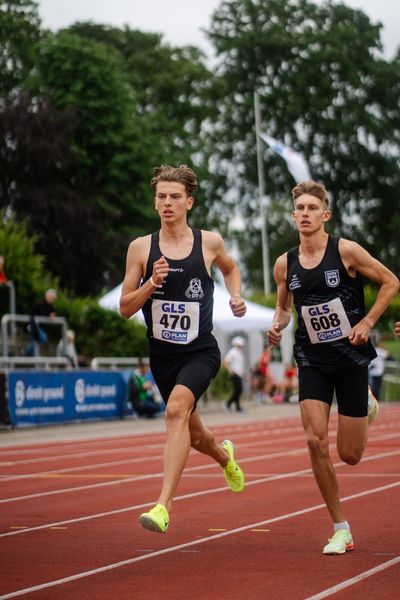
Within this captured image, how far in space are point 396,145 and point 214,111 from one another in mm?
8822

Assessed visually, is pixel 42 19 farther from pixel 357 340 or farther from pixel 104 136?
pixel 357 340

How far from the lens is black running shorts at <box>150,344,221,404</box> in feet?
27.7

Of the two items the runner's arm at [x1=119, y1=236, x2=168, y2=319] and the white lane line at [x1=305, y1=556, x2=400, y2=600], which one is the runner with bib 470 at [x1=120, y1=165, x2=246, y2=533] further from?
the white lane line at [x1=305, y1=556, x2=400, y2=600]

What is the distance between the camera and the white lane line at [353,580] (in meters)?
6.32

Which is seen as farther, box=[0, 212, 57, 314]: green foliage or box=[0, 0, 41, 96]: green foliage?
box=[0, 0, 41, 96]: green foliage

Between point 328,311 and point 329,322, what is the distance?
0.22ft

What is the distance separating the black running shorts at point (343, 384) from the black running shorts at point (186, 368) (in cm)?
66

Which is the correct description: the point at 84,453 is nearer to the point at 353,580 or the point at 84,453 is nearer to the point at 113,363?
the point at 113,363

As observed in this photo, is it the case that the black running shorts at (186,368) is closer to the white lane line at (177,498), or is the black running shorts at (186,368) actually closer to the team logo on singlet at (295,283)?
the team logo on singlet at (295,283)

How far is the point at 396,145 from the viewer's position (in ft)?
215

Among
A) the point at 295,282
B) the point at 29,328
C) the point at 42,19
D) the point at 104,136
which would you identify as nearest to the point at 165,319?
the point at 295,282

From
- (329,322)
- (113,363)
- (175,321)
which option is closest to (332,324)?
(329,322)

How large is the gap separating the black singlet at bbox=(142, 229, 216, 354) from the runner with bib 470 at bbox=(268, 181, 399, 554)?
598 millimetres

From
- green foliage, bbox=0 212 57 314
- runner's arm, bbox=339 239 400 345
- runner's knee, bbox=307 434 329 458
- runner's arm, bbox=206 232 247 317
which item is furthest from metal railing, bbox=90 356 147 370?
runner's knee, bbox=307 434 329 458
